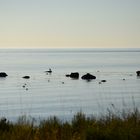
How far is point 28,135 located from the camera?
9547 millimetres

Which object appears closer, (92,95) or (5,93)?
(92,95)

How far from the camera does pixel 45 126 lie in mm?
11172

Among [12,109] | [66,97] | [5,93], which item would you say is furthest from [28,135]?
[5,93]

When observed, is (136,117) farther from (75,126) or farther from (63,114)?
(63,114)

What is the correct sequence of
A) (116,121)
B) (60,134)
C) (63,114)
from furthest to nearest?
1. (63,114)
2. (116,121)
3. (60,134)

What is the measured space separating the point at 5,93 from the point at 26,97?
19.3ft

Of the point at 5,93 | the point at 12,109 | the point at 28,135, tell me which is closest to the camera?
the point at 28,135

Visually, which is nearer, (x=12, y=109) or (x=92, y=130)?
(x=92, y=130)

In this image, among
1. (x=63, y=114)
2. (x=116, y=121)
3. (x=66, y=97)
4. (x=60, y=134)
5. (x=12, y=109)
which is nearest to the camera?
(x=60, y=134)

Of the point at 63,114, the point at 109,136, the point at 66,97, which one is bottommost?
the point at 109,136

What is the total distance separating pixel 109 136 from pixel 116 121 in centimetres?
129

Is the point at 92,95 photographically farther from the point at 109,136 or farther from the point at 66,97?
the point at 109,136

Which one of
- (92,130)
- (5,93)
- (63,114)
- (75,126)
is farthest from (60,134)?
(5,93)

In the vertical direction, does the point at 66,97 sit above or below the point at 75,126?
above
